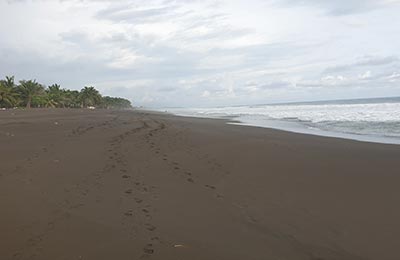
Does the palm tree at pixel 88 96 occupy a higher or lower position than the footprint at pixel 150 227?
higher

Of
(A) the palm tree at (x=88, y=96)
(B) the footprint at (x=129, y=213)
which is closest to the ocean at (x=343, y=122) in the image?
(B) the footprint at (x=129, y=213)

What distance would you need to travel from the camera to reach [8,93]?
6531cm

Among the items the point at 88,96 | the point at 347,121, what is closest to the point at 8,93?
the point at 88,96

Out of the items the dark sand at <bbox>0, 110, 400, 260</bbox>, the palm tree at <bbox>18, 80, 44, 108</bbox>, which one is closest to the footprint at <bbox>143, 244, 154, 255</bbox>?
the dark sand at <bbox>0, 110, 400, 260</bbox>

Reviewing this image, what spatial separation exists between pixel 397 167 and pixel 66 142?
10.1 m

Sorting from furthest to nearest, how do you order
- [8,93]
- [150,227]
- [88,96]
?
[88,96] → [8,93] → [150,227]

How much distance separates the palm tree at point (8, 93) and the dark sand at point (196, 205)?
196 feet

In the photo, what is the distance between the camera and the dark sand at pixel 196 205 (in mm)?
4387

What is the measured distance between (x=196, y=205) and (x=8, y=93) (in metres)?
68.6

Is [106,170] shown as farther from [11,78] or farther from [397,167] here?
[11,78]

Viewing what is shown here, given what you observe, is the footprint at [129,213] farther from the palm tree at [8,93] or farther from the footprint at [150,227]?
the palm tree at [8,93]

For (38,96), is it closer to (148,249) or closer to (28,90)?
(28,90)

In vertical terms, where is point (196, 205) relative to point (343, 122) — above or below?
below

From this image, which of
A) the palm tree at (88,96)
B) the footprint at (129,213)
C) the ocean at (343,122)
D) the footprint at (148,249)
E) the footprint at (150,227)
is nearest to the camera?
the footprint at (148,249)
